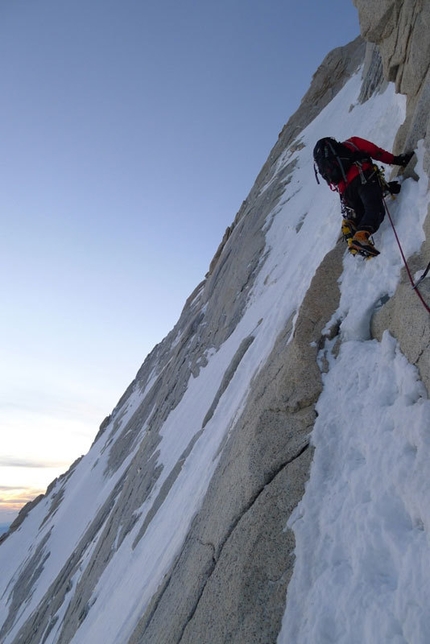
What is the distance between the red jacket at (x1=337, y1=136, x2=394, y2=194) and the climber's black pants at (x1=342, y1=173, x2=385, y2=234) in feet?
0.40

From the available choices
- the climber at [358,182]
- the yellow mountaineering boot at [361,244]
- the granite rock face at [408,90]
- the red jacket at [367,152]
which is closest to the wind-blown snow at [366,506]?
the granite rock face at [408,90]

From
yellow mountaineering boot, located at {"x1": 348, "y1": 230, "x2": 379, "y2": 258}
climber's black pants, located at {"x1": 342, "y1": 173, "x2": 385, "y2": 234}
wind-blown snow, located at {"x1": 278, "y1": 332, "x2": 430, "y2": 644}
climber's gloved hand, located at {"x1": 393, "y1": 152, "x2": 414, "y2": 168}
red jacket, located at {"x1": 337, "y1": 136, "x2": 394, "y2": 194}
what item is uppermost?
red jacket, located at {"x1": 337, "y1": 136, "x2": 394, "y2": 194}

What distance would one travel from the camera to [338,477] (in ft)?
17.8

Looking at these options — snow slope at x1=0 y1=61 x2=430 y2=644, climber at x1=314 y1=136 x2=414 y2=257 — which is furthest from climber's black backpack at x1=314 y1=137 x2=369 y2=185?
snow slope at x1=0 y1=61 x2=430 y2=644

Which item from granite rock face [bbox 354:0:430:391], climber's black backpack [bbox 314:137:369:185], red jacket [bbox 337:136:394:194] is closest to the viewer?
granite rock face [bbox 354:0:430:391]

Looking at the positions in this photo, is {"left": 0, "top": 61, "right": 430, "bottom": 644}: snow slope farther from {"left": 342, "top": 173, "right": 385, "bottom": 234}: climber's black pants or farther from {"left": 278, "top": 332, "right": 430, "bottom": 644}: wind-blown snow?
{"left": 342, "top": 173, "right": 385, "bottom": 234}: climber's black pants

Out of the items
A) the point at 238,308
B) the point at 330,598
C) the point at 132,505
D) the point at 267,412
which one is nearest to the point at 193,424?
the point at 132,505

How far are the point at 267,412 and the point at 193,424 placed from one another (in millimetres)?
7506

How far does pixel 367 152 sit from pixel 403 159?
64 centimetres

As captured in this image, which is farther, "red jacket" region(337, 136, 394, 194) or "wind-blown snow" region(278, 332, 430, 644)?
"red jacket" region(337, 136, 394, 194)

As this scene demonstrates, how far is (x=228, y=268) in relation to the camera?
23.7 meters

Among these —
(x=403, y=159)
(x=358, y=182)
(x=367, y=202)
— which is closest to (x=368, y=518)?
(x=367, y=202)

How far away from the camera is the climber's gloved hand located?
25.8 ft

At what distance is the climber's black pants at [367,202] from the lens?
7588mm
